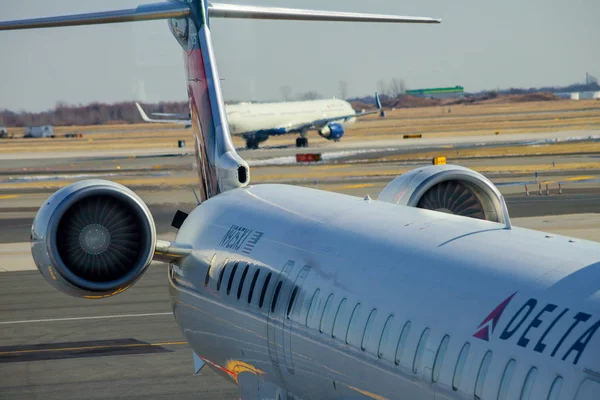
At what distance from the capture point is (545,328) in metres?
7.61

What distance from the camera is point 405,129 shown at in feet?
441

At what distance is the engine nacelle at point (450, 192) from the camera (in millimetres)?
14562

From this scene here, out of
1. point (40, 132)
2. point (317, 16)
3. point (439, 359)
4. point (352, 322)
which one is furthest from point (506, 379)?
point (40, 132)

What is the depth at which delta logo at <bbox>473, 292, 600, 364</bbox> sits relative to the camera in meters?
7.27

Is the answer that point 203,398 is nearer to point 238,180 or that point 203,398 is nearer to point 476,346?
point 238,180

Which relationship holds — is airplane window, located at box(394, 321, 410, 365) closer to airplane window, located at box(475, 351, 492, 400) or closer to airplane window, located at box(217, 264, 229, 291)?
airplane window, located at box(475, 351, 492, 400)

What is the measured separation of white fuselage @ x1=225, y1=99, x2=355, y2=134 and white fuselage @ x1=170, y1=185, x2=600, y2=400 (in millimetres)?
74613

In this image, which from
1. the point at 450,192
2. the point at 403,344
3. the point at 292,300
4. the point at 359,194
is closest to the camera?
the point at 403,344

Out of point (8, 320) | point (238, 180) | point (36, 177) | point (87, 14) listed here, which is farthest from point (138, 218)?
point (36, 177)

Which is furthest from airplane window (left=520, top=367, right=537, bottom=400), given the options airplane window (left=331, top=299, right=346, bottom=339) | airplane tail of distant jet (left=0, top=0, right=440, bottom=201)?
airplane tail of distant jet (left=0, top=0, right=440, bottom=201)

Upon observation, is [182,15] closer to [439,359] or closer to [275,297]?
[275,297]

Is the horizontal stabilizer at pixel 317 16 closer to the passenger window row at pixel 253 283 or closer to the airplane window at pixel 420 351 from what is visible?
the passenger window row at pixel 253 283

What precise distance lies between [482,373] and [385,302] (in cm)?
191

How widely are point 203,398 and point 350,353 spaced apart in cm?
679
